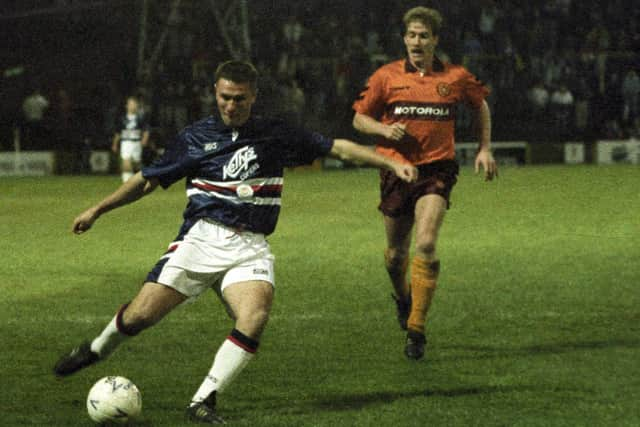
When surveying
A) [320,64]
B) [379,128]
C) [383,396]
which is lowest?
[320,64]

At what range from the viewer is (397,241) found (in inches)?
357

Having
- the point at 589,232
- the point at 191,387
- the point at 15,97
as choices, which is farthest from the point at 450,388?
the point at 15,97

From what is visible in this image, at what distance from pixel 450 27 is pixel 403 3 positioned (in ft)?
4.88

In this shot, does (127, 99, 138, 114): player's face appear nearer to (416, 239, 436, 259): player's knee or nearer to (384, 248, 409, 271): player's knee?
(384, 248, 409, 271): player's knee

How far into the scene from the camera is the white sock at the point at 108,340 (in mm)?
6754

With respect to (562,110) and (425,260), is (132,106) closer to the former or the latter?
(562,110)

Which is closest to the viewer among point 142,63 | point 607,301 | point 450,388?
point 450,388

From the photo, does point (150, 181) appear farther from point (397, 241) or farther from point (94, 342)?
point (397, 241)

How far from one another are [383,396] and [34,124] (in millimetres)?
26304

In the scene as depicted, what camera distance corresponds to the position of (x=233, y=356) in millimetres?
6449

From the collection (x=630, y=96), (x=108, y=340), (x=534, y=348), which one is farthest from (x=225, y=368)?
(x=630, y=96)

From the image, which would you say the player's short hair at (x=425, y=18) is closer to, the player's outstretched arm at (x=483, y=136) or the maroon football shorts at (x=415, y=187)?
the player's outstretched arm at (x=483, y=136)

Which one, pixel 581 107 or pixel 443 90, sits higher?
pixel 443 90

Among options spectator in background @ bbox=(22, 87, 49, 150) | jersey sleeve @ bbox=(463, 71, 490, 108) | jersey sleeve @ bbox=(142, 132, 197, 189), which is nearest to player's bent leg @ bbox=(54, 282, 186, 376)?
jersey sleeve @ bbox=(142, 132, 197, 189)
